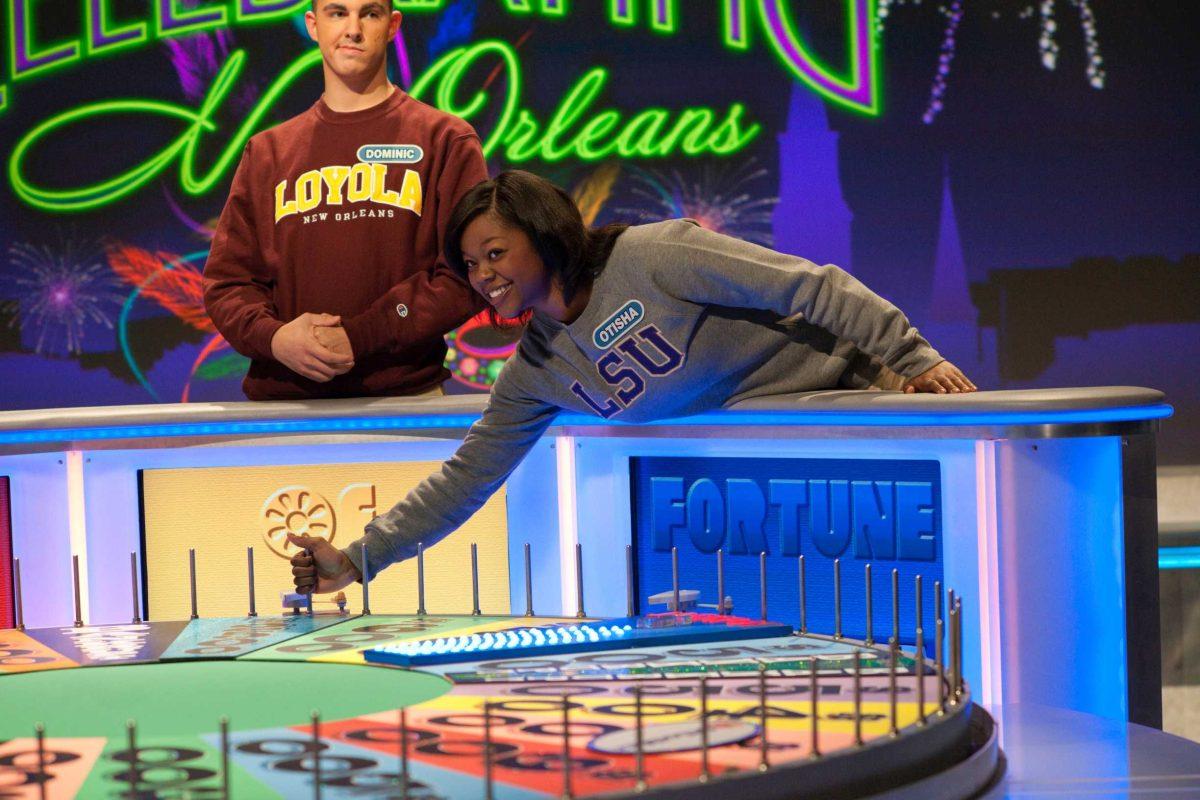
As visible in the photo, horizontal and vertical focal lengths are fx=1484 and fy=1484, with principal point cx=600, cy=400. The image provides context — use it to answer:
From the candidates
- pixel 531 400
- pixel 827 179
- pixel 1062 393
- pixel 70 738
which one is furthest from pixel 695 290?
pixel 827 179

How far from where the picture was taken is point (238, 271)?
305 cm

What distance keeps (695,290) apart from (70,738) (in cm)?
129

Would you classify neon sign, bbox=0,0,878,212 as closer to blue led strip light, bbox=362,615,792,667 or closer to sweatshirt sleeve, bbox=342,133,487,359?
sweatshirt sleeve, bbox=342,133,487,359

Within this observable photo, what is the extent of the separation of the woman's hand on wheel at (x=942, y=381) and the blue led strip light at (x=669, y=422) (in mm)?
65

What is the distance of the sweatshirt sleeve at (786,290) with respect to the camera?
2344mm

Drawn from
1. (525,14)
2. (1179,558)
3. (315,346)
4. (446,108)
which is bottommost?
(1179,558)

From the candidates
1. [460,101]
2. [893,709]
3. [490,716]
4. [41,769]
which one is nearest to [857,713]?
[893,709]

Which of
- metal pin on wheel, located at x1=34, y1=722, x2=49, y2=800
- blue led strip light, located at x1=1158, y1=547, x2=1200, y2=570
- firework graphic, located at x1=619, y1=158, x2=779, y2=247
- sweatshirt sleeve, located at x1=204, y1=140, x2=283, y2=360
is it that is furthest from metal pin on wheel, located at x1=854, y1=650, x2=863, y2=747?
firework graphic, located at x1=619, y1=158, x2=779, y2=247

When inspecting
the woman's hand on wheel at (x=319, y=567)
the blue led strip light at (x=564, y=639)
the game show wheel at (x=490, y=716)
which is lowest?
the game show wheel at (x=490, y=716)

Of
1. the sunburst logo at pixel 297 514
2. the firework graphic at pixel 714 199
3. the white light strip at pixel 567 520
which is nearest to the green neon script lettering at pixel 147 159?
the firework graphic at pixel 714 199

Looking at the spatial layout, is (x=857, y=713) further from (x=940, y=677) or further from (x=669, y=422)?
(x=669, y=422)

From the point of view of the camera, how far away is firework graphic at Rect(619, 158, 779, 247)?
6.64 metres

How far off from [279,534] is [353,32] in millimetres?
1018

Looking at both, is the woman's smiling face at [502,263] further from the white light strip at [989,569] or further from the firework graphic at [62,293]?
the firework graphic at [62,293]
